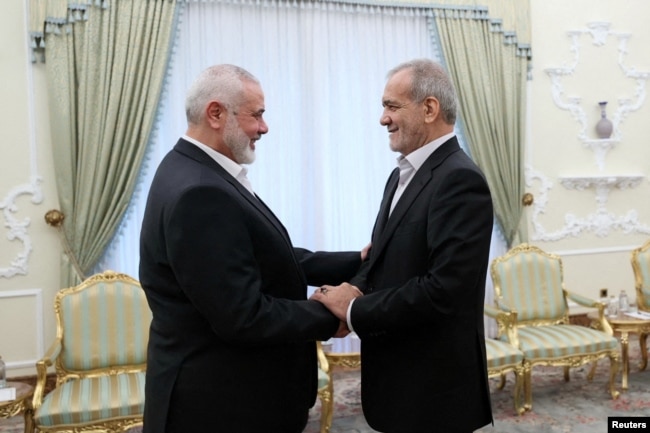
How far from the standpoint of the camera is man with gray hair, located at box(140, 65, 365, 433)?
5.57 feet

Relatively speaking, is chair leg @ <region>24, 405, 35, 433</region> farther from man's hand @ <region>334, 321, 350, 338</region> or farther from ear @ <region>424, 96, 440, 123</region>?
ear @ <region>424, 96, 440, 123</region>

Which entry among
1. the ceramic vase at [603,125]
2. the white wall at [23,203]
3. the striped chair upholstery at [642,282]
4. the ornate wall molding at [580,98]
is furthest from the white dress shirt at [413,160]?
the ceramic vase at [603,125]

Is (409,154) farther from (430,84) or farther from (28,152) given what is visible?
(28,152)

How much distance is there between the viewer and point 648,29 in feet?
20.5

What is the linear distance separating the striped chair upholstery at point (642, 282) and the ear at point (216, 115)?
431 centimetres

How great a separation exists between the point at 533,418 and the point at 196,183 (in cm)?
328

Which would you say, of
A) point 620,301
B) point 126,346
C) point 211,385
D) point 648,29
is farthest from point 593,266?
point 211,385

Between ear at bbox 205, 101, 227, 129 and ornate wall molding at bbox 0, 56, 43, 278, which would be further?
ornate wall molding at bbox 0, 56, 43, 278

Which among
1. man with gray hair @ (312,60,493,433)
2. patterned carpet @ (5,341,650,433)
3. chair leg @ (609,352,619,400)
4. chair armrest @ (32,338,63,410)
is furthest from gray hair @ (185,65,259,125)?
chair leg @ (609,352,619,400)

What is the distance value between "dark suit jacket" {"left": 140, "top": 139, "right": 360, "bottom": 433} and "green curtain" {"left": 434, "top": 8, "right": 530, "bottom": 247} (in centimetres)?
387

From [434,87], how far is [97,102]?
121 inches

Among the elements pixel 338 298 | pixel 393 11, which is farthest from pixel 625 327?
pixel 338 298

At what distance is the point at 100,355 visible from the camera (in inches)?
152

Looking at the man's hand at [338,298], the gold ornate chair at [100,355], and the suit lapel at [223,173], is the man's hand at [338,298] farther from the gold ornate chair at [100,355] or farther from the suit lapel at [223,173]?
the gold ornate chair at [100,355]
